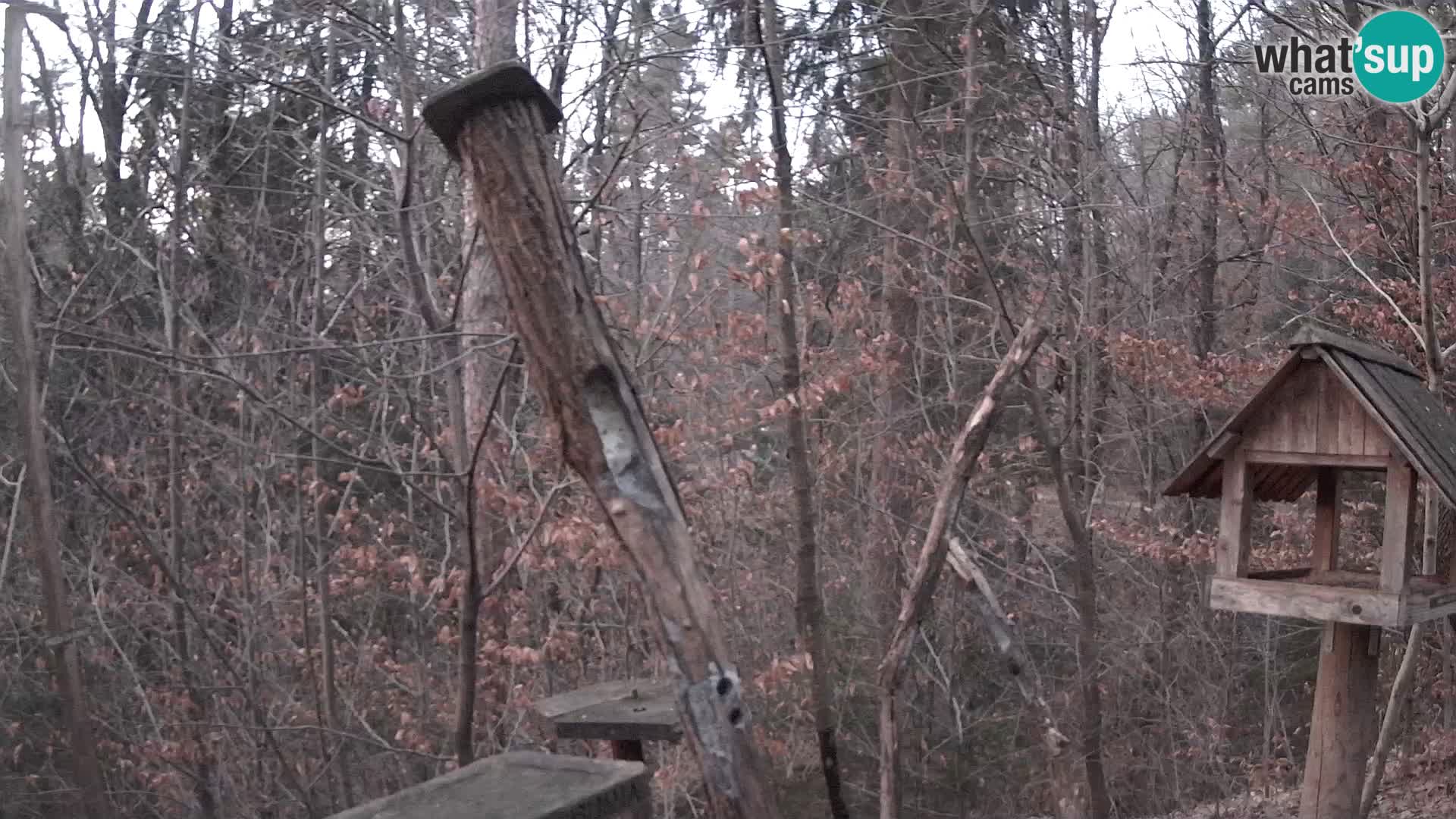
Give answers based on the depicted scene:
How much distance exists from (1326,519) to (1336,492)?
12cm

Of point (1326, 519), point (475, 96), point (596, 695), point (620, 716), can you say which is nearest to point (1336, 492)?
point (1326, 519)

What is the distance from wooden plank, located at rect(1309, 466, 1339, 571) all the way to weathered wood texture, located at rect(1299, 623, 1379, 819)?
11.9 inches

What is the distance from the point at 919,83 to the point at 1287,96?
3.36 meters

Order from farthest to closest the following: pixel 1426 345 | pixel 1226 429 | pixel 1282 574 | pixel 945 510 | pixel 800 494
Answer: pixel 800 494 < pixel 1426 345 < pixel 945 510 < pixel 1282 574 < pixel 1226 429

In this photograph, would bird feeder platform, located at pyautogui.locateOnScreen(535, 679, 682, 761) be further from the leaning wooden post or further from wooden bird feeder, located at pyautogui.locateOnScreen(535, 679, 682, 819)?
the leaning wooden post

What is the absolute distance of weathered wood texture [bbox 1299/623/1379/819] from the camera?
471cm

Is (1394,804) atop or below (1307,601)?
below

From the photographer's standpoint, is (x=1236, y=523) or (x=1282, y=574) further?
(x=1282, y=574)

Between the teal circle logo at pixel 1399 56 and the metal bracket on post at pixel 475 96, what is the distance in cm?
518

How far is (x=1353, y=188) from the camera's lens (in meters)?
9.83

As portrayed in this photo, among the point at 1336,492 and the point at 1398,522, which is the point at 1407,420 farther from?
the point at 1336,492

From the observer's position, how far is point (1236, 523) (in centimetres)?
474

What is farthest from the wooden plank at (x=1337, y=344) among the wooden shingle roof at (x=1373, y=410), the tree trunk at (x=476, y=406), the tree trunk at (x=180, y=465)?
the tree trunk at (x=180, y=465)

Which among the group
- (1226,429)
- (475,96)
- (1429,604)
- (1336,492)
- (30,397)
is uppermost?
(475,96)
